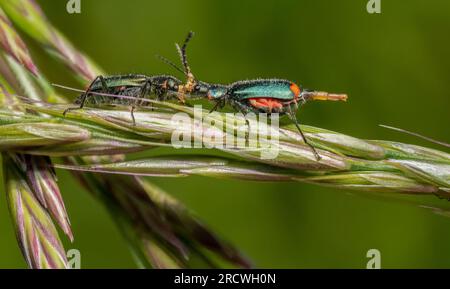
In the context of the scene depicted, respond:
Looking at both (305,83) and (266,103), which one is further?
(305,83)

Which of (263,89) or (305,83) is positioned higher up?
(305,83)

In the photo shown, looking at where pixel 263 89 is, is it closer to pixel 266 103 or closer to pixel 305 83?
pixel 266 103

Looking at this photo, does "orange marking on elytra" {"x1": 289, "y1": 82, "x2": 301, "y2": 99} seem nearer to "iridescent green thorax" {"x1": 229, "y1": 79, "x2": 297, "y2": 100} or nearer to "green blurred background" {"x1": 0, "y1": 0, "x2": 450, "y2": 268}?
"iridescent green thorax" {"x1": 229, "y1": 79, "x2": 297, "y2": 100}

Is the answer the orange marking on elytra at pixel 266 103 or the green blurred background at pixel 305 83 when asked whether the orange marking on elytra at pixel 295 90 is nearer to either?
the orange marking on elytra at pixel 266 103

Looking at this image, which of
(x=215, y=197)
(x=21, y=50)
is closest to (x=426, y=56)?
(x=215, y=197)

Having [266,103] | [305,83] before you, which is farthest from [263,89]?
[305,83]

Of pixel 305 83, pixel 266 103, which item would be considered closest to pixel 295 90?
pixel 266 103
